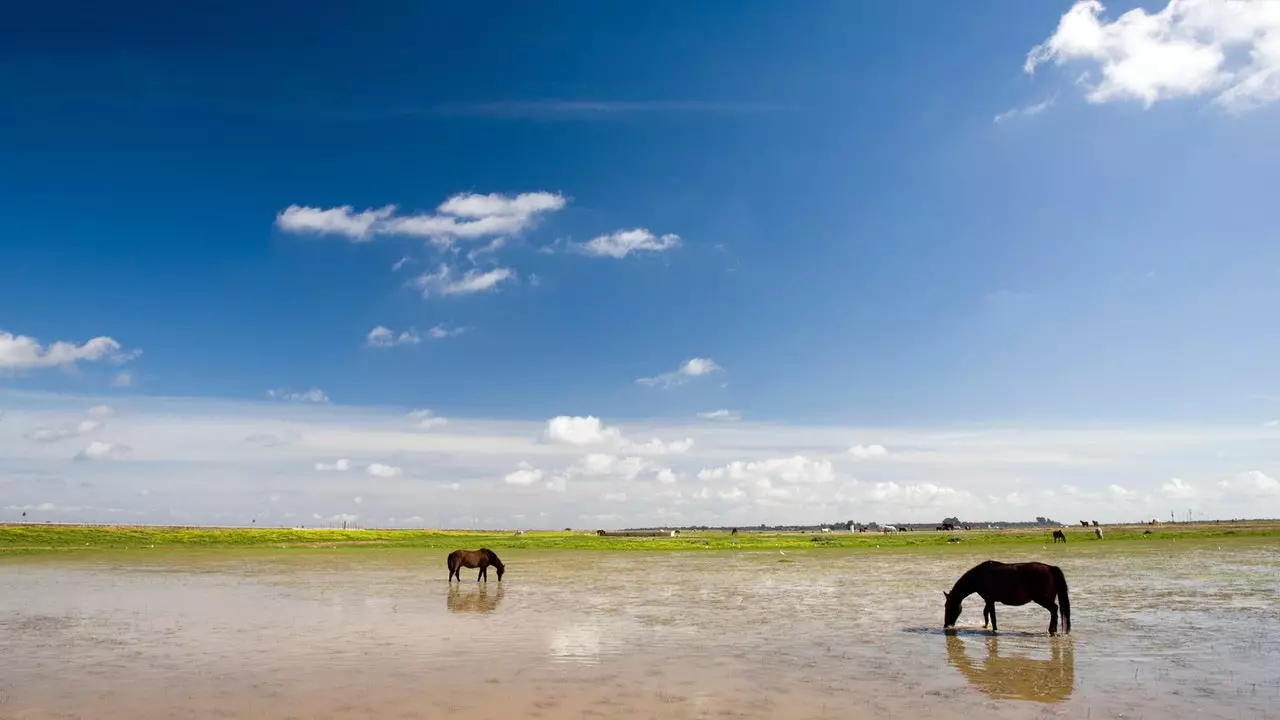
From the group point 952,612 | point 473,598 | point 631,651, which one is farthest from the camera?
point 473,598

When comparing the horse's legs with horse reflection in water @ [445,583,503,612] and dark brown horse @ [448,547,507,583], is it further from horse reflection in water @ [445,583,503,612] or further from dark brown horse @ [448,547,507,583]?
dark brown horse @ [448,547,507,583]

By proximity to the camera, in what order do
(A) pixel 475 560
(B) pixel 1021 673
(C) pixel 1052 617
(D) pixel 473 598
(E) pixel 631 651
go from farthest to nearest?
(A) pixel 475 560
(D) pixel 473 598
(C) pixel 1052 617
(E) pixel 631 651
(B) pixel 1021 673

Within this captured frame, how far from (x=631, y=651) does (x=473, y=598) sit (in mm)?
12227

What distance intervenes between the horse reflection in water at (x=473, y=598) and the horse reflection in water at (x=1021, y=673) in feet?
45.5

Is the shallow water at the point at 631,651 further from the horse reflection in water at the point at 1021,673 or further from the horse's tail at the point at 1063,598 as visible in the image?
the horse's tail at the point at 1063,598

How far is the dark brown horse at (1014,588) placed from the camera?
17.2 meters

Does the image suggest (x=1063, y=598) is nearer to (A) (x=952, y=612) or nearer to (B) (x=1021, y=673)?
(A) (x=952, y=612)

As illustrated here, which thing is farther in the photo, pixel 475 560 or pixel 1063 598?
pixel 475 560

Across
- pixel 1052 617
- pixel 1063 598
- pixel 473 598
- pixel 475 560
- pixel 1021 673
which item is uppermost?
pixel 1063 598

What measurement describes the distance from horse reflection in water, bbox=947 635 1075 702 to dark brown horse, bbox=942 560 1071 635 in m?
1.35

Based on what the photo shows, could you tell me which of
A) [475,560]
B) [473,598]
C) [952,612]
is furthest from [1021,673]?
[475,560]

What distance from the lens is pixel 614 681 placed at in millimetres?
12734

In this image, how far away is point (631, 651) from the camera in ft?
51.1

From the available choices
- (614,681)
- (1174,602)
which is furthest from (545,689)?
(1174,602)
